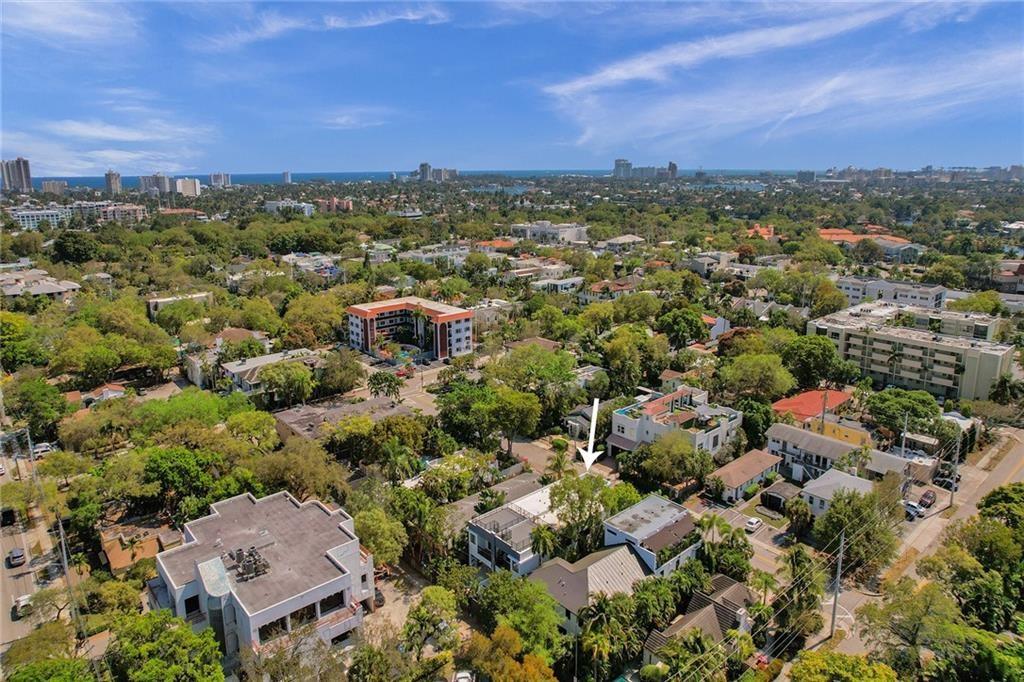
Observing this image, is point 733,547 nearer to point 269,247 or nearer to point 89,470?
point 89,470

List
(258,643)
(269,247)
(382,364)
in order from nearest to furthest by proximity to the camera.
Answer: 1. (258,643)
2. (382,364)
3. (269,247)

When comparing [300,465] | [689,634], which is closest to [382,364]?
[300,465]

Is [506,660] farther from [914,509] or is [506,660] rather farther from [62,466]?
[62,466]

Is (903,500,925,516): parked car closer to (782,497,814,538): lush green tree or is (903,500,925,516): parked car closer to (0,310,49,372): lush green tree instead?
(782,497,814,538): lush green tree

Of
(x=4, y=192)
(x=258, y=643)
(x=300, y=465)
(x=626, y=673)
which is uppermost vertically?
(x=4, y=192)

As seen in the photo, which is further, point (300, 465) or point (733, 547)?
point (300, 465)

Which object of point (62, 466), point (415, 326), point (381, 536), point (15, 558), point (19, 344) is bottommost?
point (15, 558)

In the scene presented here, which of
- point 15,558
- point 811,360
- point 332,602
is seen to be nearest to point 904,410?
point 811,360
